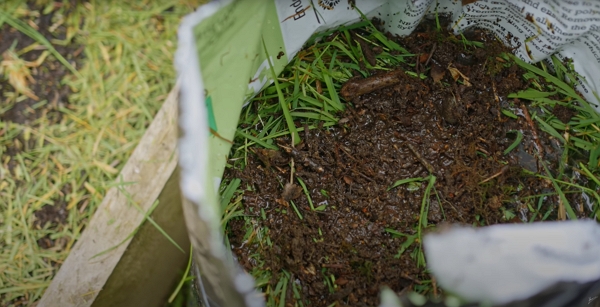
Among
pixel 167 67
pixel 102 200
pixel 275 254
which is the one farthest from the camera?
pixel 167 67

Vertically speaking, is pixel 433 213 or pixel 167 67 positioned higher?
pixel 167 67

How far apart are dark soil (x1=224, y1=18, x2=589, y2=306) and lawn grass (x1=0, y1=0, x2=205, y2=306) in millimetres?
386

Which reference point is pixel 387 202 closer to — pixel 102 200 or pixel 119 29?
pixel 102 200

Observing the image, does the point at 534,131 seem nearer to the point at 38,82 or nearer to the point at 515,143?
the point at 515,143

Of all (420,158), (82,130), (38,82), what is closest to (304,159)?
(420,158)

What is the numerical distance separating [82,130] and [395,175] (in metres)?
0.69

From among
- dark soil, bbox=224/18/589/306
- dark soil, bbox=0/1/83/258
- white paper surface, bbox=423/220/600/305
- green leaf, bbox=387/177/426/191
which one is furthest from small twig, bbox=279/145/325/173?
dark soil, bbox=0/1/83/258

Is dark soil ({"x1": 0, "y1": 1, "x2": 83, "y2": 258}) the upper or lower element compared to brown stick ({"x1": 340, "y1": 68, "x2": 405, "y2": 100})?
upper

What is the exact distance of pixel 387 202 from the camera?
80cm

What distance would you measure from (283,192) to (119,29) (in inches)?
24.3

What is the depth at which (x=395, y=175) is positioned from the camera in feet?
2.67

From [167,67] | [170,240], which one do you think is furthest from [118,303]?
[167,67]

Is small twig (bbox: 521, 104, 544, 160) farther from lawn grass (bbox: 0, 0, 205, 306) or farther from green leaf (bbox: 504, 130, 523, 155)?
lawn grass (bbox: 0, 0, 205, 306)

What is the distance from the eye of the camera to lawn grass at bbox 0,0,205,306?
0.97 meters
